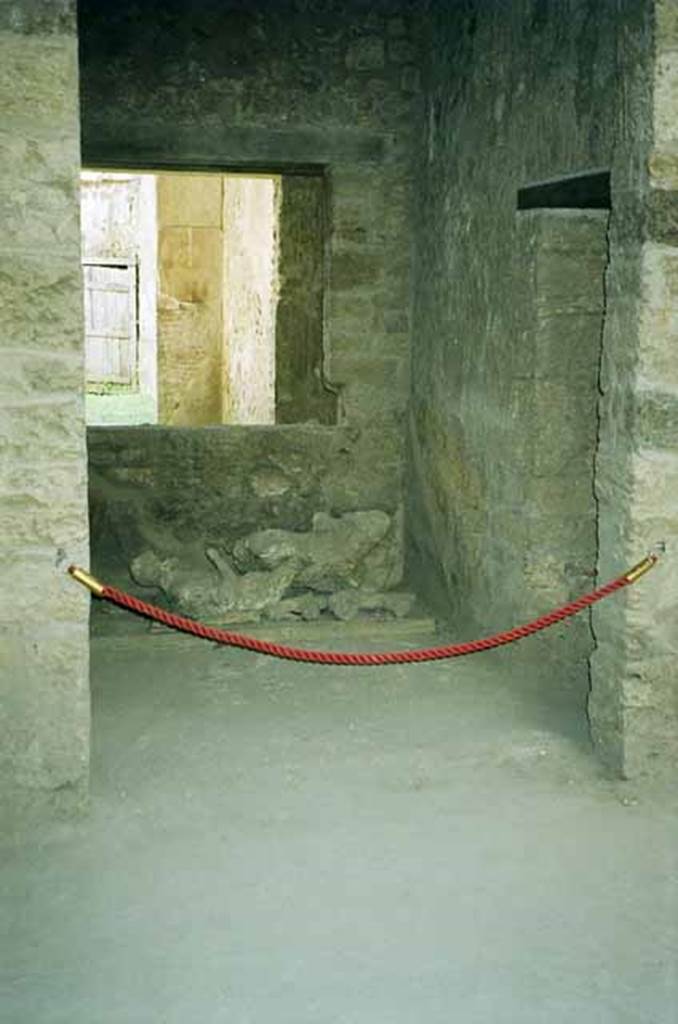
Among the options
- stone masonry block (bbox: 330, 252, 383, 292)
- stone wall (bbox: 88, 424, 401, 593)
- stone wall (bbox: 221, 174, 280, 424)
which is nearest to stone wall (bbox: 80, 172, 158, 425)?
stone wall (bbox: 221, 174, 280, 424)

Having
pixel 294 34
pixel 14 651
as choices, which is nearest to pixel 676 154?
pixel 14 651

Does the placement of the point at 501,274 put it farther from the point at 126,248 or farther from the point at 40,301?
the point at 126,248

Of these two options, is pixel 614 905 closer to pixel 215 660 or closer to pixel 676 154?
pixel 676 154

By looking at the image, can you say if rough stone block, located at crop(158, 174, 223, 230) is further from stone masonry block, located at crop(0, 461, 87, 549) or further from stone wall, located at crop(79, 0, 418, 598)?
stone masonry block, located at crop(0, 461, 87, 549)

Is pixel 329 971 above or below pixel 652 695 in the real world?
below

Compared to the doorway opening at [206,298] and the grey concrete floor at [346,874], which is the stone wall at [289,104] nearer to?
the doorway opening at [206,298]

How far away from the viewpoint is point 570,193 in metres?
4.55

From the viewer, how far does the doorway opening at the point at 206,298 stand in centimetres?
820

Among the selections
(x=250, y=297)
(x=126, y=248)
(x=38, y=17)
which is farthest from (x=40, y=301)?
(x=126, y=248)

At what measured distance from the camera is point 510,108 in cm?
497

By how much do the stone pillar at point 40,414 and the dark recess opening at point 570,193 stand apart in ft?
6.06

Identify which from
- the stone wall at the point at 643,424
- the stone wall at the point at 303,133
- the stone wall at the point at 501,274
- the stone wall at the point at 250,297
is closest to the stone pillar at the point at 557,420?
the stone wall at the point at 501,274

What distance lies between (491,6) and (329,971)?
401 cm

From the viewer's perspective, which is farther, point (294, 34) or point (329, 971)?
point (294, 34)
